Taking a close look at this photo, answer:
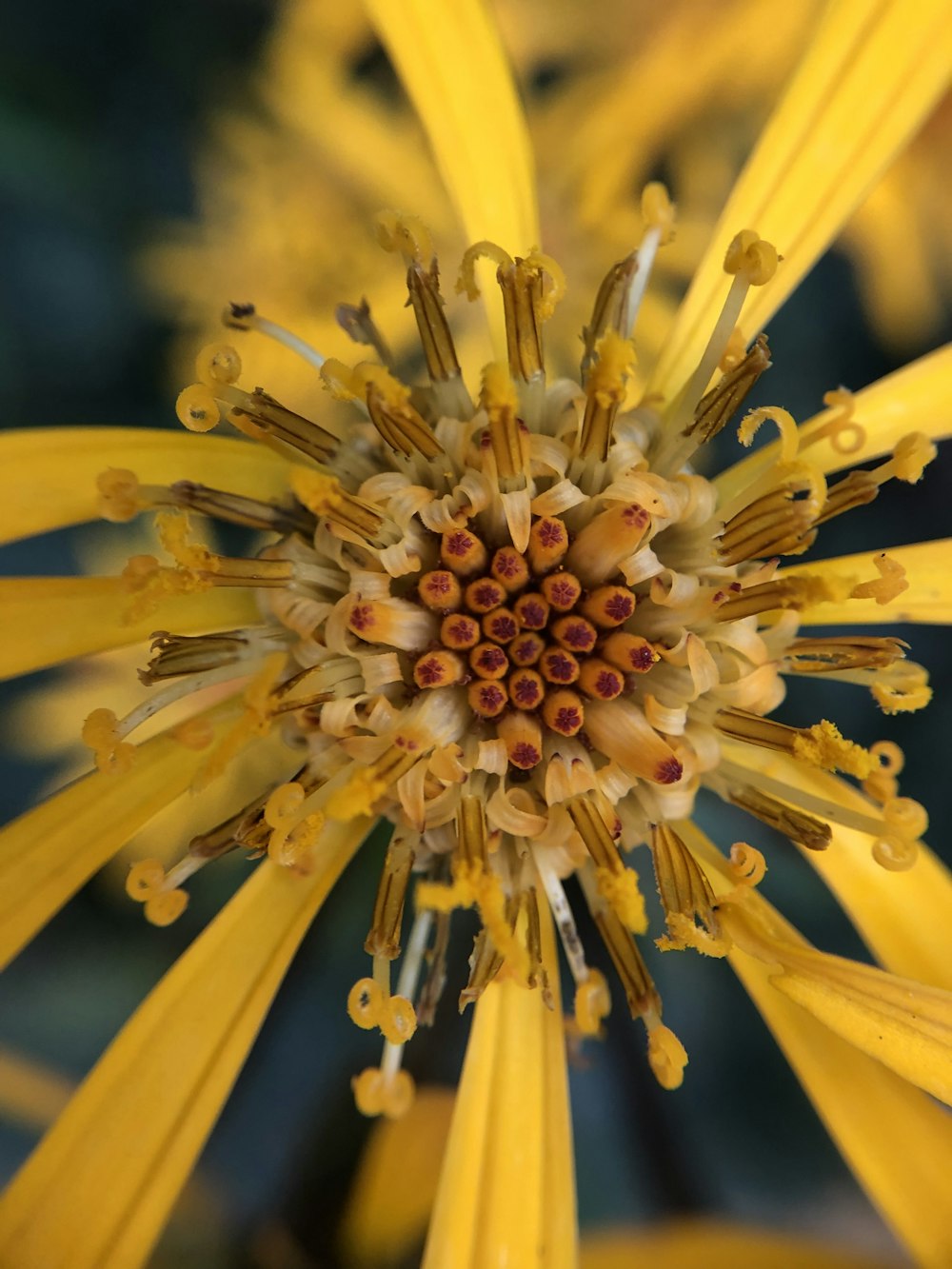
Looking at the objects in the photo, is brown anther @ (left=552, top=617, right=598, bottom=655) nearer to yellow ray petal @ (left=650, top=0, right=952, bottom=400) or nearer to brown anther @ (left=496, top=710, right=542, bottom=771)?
brown anther @ (left=496, top=710, right=542, bottom=771)

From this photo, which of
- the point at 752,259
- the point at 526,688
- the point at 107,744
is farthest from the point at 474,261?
the point at 107,744

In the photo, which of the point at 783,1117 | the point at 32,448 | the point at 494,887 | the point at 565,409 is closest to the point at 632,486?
the point at 565,409


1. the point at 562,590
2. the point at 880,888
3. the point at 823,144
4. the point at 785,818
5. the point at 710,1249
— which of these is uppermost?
the point at 823,144

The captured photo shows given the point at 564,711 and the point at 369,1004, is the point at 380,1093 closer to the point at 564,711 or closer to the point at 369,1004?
the point at 369,1004

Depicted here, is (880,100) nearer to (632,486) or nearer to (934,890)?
(632,486)

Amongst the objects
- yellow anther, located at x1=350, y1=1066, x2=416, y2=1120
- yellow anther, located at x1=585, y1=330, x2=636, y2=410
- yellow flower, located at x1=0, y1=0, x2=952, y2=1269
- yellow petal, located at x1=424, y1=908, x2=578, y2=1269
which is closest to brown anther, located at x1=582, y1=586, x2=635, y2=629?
yellow flower, located at x1=0, y1=0, x2=952, y2=1269

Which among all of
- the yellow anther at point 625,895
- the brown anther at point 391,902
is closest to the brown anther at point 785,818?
the yellow anther at point 625,895
